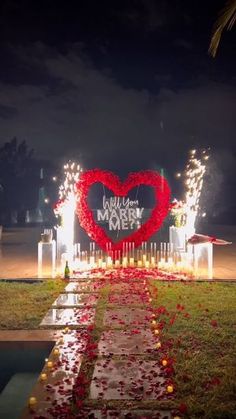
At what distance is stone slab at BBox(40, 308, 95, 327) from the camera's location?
817 cm

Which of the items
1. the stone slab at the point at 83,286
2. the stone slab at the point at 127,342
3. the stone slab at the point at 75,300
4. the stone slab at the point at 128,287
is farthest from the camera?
the stone slab at the point at 83,286

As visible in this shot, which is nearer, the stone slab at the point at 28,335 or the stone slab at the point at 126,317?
the stone slab at the point at 28,335

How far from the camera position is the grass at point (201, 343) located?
16.4 ft

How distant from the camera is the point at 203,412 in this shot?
187 inches

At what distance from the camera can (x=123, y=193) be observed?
48.6 ft

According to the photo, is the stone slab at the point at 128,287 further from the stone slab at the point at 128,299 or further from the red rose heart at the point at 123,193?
the red rose heart at the point at 123,193

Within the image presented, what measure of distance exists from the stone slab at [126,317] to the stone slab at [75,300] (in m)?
0.76

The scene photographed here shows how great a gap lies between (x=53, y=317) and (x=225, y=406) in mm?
4558

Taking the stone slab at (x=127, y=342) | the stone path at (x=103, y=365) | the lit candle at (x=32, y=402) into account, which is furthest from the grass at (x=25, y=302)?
the lit candle at (x=32, y=402)

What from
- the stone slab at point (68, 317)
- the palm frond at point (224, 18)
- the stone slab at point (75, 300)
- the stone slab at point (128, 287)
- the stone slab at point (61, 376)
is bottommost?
the stone slab at point (61, 376)

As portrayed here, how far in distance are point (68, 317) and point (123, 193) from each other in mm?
6852

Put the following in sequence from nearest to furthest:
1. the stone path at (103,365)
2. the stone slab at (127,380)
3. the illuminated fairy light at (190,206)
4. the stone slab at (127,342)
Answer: the stone path at (103,365) < the stone slab at (127,380) < the stone slab at (127,342) < the illuminated fairy light at (190,206)

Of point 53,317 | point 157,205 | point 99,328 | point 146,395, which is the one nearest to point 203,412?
point 146,395

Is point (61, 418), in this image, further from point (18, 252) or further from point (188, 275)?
point (18, 252)
